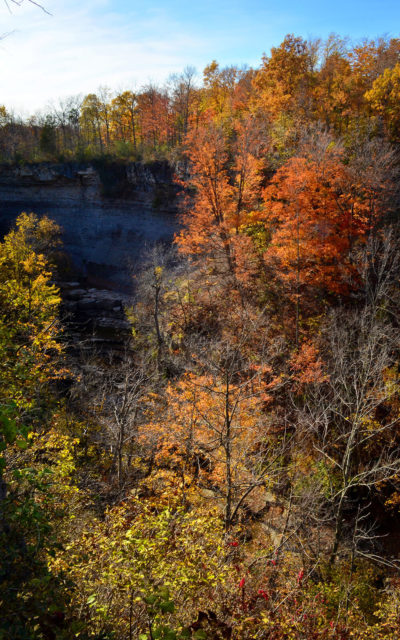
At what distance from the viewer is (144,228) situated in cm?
4012

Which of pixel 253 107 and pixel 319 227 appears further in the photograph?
pixel 253 107

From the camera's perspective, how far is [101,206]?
4169 centimetres

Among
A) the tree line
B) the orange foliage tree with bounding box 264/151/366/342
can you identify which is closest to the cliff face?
the tree line

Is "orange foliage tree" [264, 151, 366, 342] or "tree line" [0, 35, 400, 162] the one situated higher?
"tree line" [0, 35, 400, 162]

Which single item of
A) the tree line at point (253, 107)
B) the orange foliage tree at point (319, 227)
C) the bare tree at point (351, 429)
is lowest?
the bare tree at point (351, 429)

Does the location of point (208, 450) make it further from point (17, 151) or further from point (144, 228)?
point (17, 151)

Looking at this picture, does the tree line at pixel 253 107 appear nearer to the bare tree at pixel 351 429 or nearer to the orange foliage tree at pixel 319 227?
the orange foliage tree at pixel 319 227

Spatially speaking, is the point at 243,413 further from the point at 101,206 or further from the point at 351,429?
the point at 101,206

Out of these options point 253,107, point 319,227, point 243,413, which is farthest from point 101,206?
point 243,413

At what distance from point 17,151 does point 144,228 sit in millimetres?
20980

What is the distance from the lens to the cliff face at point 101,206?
129 ft

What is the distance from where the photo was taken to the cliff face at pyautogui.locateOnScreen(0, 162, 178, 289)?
1547 inches

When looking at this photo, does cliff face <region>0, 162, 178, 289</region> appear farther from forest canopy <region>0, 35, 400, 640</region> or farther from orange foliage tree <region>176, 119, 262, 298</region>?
orange foliage tree <region>176, 119, 262, 298</region>

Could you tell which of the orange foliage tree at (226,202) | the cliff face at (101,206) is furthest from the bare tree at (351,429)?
the cliff face at (101,206)
